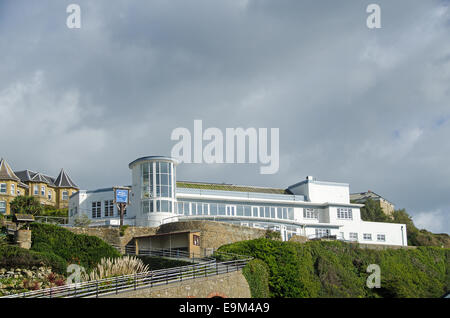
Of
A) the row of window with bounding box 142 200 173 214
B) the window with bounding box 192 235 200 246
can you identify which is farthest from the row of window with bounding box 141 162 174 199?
the window with bounding box 192 235 200 246

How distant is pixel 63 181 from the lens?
290ft

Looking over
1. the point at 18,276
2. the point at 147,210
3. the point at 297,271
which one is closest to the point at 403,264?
the point at 297,271

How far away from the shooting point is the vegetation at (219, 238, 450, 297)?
35.3m

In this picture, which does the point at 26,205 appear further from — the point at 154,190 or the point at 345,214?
the point at 345,214

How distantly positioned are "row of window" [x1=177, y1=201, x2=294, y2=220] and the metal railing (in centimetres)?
2260

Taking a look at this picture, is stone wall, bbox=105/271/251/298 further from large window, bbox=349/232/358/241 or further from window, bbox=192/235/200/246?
large window, bbox=349/232/358/241

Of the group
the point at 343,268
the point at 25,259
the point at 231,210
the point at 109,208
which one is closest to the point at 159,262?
the point at 25,259

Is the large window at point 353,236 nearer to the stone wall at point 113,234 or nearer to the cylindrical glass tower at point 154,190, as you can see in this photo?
the cylindrical glass tower at point 154,190

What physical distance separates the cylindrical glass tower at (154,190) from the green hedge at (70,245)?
46.4 feet

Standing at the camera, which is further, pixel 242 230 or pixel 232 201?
pixel 232 201
